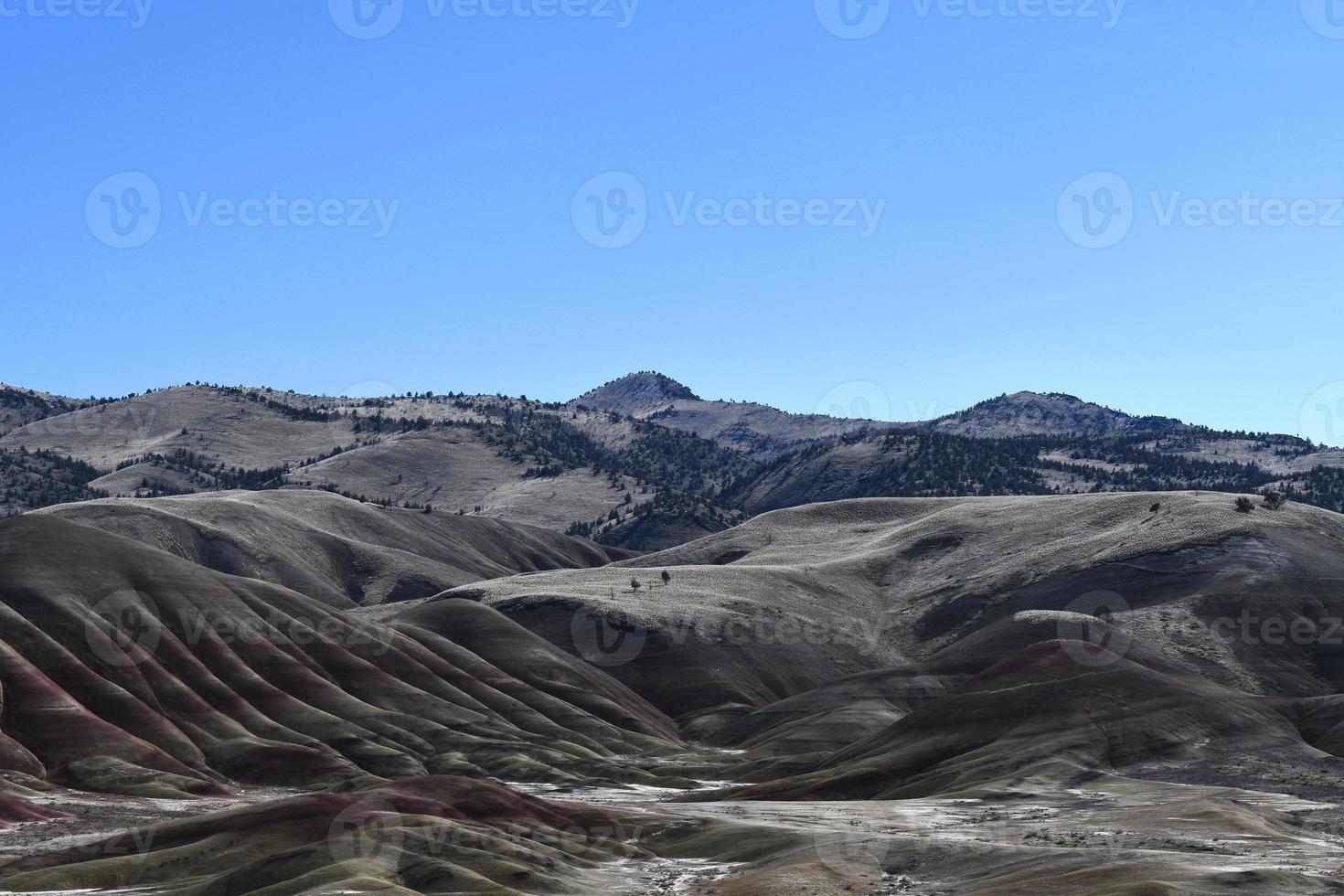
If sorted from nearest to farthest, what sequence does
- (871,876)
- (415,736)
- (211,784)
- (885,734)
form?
(871,876) → (211,784) → (885,734) → (415,736)

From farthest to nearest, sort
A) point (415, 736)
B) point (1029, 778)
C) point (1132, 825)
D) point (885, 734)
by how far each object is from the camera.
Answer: point (415, 736) < point (885, 734) < point (1029, 778) < point (1132, 825)

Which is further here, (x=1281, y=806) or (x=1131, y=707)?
(x=1131, y=707)

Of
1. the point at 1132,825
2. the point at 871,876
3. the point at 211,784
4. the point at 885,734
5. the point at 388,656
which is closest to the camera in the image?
the point at 871,876

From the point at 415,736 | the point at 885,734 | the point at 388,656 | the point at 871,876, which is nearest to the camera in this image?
the point at 871,876

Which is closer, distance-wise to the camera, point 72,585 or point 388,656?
point 72,585

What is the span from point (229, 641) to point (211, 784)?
3158cm

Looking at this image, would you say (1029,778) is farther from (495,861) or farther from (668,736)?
(668,736)

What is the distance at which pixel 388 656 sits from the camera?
168 m

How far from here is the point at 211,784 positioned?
415 feet

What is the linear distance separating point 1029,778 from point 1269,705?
3261cm

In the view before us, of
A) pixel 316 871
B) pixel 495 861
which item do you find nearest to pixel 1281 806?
pixel 495 861

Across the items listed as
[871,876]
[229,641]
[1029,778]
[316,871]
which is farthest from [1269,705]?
[229,641]

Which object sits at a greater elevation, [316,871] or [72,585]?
[72,585]

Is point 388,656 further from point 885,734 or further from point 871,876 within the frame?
point 871,876
